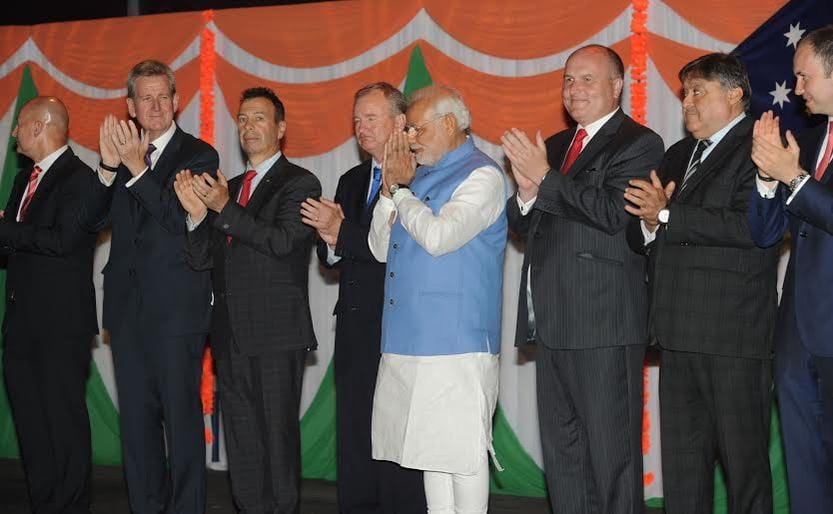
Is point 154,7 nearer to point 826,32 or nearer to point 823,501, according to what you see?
point 826,32

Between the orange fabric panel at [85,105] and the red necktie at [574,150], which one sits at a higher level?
the orange fabric panel at [85,105]

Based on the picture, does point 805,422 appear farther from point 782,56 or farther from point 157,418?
point 157,418

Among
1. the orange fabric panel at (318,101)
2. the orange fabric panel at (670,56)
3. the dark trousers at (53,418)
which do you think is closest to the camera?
the dark trousers at (53,418)

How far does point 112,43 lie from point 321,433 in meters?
2.73

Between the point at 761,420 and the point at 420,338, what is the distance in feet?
3.95

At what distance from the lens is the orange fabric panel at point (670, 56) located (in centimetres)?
534

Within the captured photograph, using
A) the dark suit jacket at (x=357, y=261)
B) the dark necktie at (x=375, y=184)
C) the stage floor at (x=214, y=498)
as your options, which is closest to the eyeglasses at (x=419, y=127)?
the dark suit jacket at (x=357, y=261)

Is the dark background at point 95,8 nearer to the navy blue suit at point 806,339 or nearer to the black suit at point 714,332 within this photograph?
the black suit at point 714,332

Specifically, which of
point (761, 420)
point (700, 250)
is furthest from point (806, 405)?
point (700, 250)

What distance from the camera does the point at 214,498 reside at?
5.73 metres

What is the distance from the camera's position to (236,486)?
4543mm

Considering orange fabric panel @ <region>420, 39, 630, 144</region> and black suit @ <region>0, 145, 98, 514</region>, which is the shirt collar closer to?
black suit @ <region>0, 145, 98, 514</region>

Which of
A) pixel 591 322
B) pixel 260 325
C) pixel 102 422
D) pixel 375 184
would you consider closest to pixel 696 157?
pixel 591 322

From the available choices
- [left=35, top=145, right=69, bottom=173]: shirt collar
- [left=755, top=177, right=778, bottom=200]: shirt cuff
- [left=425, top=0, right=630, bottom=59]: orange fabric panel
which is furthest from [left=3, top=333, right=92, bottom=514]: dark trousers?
[left=755, top=177, right=778, bottom=200]: shirt cuff
